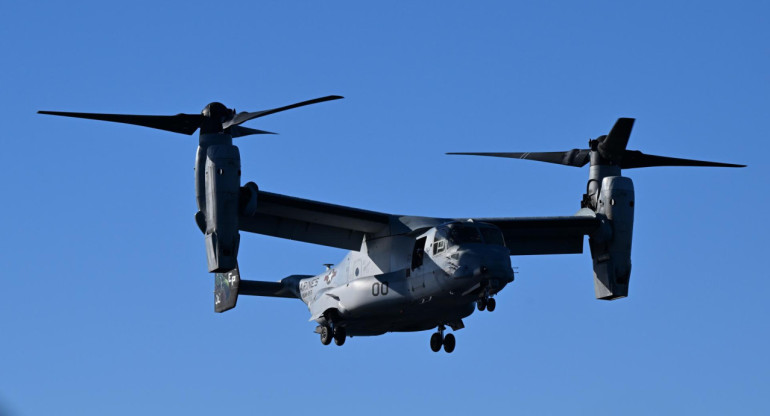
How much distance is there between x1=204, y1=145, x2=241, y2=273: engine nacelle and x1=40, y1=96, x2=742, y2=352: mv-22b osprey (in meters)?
0.02

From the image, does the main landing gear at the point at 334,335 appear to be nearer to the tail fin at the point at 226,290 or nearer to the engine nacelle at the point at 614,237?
the tail fin at the point at 226,290

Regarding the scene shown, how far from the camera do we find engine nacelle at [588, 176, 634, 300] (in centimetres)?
4128

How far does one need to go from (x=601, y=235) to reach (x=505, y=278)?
574 cm

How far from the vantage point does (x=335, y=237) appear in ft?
134

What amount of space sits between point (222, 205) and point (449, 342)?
779 cm

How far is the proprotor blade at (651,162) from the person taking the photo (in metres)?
42.8

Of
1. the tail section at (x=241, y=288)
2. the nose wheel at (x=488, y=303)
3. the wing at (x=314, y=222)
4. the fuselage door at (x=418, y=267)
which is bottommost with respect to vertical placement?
the nose wheel at (x=488, y=303)

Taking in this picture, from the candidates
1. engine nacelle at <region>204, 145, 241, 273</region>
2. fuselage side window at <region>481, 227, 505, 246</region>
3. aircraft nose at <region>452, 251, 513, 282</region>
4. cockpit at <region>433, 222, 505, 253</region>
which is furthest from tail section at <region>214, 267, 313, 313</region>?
aircraft nose at <region>452, 251, 513, 282</region>

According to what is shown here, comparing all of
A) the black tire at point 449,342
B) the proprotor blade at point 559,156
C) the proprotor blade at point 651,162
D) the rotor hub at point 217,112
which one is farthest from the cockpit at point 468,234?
the proprotor blade at point 651,162

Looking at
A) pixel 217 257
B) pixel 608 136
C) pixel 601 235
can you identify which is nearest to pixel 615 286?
pixel 601 235

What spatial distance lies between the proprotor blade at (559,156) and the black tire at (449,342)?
546cm

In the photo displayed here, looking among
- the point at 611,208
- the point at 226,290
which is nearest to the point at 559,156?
the point at 611,208

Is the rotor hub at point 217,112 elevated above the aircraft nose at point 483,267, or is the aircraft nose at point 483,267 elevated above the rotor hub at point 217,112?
the rotor hub at point 217,112

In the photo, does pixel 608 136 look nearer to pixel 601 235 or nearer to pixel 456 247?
pixel 601 235
